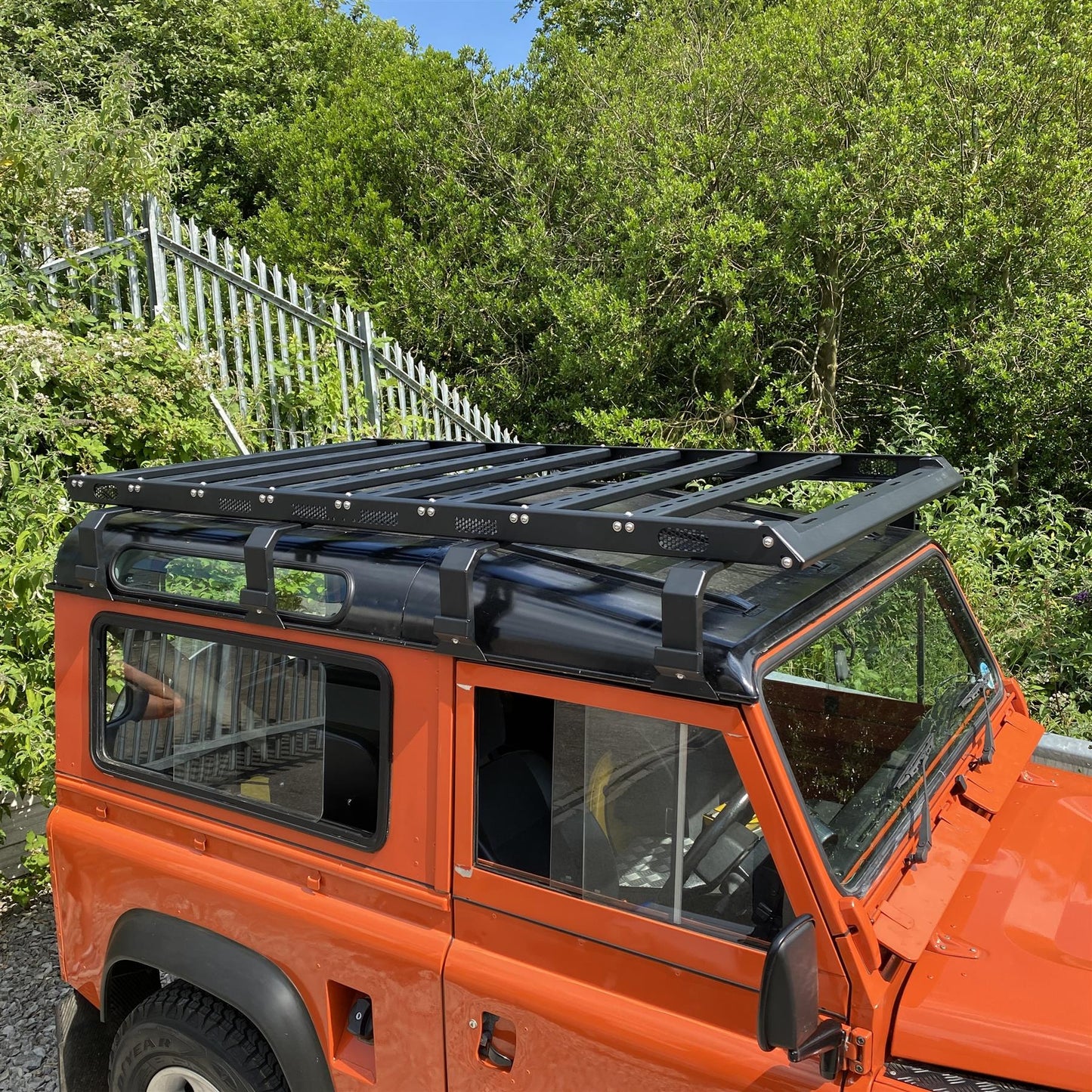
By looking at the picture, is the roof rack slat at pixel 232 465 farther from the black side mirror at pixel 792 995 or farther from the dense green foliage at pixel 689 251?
the black side mirror at pixel 792 995

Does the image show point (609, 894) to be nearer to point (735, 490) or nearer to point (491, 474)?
point (735, 490)

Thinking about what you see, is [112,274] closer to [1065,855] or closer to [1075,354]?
[1065,855]

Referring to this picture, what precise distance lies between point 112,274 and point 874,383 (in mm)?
6519

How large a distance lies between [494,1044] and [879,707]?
127 centimetres

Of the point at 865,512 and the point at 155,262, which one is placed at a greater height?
the point at 155,262

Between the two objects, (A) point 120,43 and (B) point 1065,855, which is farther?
(A) point 120,43

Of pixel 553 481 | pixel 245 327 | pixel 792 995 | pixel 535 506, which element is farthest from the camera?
pixel 245 327

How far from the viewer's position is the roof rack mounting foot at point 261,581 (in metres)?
2.37

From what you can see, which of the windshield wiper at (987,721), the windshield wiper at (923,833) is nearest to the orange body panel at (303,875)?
the windshield wiper at (923,833)

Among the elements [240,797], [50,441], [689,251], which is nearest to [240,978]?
[240,797]

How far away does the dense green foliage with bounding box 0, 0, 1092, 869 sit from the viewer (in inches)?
229

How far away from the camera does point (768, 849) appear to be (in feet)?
6.05

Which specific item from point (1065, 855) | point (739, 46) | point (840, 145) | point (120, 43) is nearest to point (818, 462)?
point (1065, 855)

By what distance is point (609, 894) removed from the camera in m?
2.01
